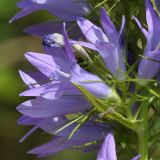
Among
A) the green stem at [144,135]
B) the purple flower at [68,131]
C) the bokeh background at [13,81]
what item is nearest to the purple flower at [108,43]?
the green stem at [144,135]

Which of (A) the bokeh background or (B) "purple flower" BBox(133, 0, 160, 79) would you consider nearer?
(B) "purple flower" BBox(133, 0, 160, 79)

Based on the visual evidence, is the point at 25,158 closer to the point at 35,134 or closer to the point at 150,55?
the point at 35,134

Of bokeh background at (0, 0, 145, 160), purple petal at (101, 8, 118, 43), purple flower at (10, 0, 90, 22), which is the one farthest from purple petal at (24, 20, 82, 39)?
bokeh background at (0, 0, 145, 160)

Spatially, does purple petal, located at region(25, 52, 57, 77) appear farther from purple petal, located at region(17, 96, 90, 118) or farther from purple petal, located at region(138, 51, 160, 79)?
purple petal, located at region(138, 51, 160, 79)

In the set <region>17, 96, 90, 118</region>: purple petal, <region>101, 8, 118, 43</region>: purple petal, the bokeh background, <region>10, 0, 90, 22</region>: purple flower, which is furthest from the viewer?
the bokeh background

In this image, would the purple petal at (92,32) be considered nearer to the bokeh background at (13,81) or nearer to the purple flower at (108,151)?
the purple flower at (108,151)

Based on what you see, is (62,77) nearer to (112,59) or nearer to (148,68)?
(112,59)

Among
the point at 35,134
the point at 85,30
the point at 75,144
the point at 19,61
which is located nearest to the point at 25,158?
the point at 35,134
